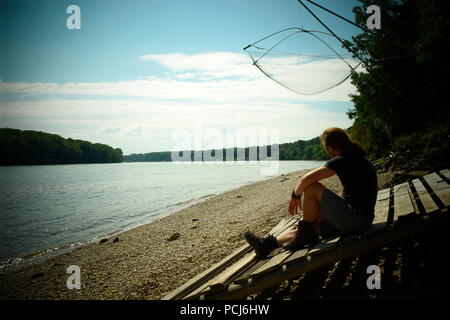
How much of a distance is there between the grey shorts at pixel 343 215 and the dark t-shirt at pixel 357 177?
9cm

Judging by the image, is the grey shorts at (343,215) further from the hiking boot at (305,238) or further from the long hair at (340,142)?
the long hair at (340,142)

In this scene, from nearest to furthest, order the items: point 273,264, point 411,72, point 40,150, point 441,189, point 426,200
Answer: point 273,264 < point 426,200 < point 441,189 < point 411,72 < point 40,150

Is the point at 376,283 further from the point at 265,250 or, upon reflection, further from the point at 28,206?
the point at 28,206

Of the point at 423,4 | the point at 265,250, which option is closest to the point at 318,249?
the point at 265,250

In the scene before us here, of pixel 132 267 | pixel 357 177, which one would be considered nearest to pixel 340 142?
pixel 357 177

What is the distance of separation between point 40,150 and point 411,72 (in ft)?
462

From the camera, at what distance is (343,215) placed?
3143mm

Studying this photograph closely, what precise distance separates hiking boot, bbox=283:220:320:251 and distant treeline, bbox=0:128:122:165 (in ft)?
429

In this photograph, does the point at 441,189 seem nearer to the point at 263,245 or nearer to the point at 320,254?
the point at 320,254

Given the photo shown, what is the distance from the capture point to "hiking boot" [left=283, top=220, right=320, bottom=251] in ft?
11.2

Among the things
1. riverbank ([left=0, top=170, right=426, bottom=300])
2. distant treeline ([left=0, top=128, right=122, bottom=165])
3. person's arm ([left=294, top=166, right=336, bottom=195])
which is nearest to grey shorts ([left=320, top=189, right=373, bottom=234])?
person's arm ([left=294, top=166, right=336, bottom=195])

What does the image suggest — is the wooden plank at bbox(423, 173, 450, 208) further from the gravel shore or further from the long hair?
the gravel shore
